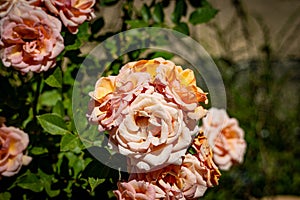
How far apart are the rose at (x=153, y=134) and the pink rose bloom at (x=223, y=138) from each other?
1.08 ft

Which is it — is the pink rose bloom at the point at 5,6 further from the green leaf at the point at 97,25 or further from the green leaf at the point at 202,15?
the green leaf at the point at 202,15

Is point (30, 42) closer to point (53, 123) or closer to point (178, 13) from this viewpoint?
point (53, 123)

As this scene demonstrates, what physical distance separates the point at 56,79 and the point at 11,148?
0.53ft

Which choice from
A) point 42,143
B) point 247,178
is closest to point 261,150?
point 247,178

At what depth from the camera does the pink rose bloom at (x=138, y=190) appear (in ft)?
2.69

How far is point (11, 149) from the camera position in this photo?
1.09 meters

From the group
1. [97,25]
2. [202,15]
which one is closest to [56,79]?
[97,25]

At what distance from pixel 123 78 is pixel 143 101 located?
0.06 meters

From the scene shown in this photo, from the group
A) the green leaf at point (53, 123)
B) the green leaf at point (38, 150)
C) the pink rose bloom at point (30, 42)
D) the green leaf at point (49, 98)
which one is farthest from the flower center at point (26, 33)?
the green leaf at point (49, 98)

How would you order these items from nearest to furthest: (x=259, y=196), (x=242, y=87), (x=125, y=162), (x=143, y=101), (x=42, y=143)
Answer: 1. (x=143, y=101)
2. (x=125, y=162)
3. (x=42, y=143)
4. (x=259, y=196)
5. (x=242, y=87)

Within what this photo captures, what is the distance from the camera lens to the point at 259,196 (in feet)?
6.72

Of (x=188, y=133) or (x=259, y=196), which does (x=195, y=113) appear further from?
(x=259, y=196)

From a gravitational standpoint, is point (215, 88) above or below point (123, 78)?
below

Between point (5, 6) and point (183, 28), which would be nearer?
point (5, 6)
